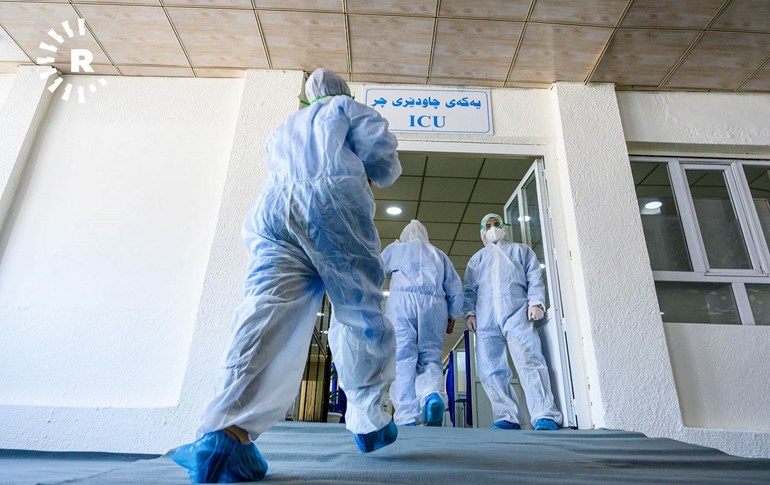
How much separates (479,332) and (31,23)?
3.35 m

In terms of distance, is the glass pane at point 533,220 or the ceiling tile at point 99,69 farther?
the ceiling tile at point 99,69

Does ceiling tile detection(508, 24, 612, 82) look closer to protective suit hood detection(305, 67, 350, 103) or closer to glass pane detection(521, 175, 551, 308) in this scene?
glass pane detection(521, 175, 551, 308)

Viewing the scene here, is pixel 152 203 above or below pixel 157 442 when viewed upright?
above

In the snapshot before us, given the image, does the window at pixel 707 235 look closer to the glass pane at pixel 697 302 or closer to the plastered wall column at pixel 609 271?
the glass pane at pixel 697 302

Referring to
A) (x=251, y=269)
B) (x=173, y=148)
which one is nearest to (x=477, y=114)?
(x=173, y=148)

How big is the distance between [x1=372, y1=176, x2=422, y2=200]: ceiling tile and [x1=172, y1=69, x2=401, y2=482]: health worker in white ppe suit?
3094mm

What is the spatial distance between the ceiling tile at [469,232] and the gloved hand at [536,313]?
2716mm

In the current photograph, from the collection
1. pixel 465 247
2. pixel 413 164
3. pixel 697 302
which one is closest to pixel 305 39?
pixel 413 164

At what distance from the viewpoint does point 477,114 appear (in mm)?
3164

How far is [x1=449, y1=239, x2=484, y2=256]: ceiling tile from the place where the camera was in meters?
5.90

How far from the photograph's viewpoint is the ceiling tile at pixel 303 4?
2.65m

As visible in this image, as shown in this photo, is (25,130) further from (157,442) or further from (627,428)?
(627,428)

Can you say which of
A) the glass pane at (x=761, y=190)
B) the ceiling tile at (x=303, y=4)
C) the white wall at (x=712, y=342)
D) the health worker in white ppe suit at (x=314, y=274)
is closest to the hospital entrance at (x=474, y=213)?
the white wall at (x=712, y=342)

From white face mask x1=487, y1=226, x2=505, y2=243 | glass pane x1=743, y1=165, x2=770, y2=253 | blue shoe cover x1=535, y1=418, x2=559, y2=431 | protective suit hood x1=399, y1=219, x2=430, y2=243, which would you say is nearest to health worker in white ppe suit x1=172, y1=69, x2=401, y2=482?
blue shoe cover x1=535, y1=418, x2=559, y2=431
